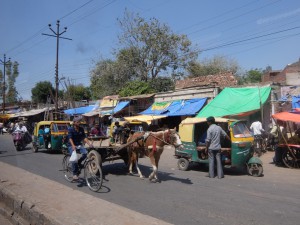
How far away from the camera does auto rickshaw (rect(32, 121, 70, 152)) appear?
17.5 metres

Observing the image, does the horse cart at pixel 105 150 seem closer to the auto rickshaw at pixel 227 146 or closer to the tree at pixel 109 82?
the auto rickshaw at pixel 227 146

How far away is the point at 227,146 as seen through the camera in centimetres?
1121

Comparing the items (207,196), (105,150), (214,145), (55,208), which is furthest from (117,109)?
(55,208)

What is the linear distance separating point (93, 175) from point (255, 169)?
5.43 metres

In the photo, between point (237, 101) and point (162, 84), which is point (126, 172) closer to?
point (237, 101)

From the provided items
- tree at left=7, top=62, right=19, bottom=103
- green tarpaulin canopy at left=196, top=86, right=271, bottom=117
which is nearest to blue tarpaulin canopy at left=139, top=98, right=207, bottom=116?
green tarpaulin canopy at left=196, top=86, right=271, bottom=117

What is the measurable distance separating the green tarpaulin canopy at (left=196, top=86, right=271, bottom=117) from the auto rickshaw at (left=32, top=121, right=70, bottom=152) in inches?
309

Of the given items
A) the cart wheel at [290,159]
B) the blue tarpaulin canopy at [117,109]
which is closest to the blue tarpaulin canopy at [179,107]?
the blue tarpaulin canopy at [117,109]

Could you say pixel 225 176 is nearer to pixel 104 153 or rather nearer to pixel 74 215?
pixel 104 153

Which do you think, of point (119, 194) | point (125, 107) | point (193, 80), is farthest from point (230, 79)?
point (119, 194)

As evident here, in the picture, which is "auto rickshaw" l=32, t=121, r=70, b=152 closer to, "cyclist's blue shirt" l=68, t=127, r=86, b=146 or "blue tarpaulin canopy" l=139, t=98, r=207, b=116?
"blue tarpaulin canopy" l=139, t=98, r=207, b=116

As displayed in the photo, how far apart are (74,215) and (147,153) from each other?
14.8 ft

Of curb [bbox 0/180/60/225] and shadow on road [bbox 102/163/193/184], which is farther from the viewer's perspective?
shadow on road [bbox 102/163/193/184]

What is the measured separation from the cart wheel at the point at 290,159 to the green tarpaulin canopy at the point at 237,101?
4315 millimetres
